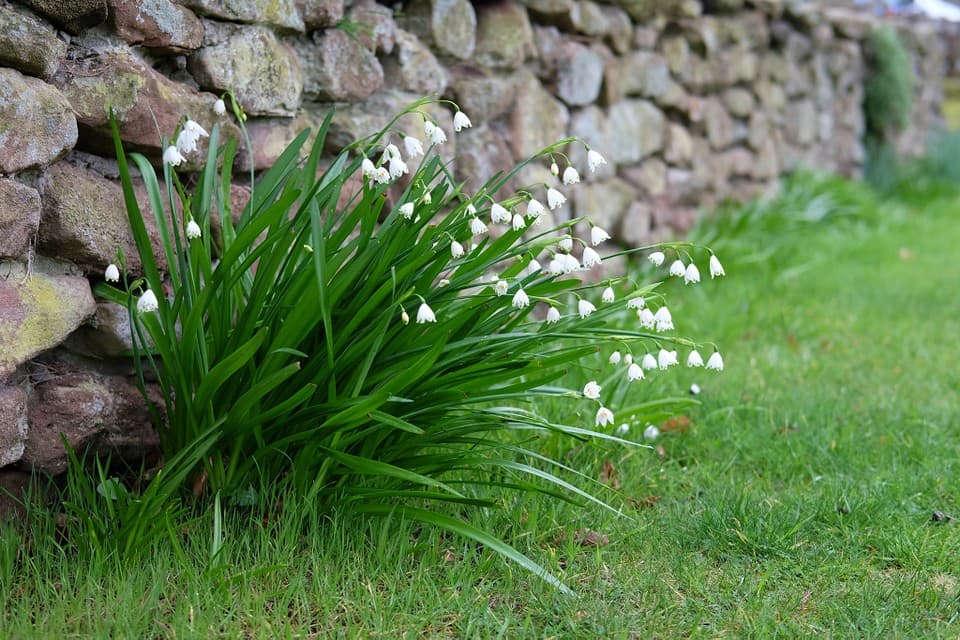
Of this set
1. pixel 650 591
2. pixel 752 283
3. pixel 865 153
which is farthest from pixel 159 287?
pixel 865 153

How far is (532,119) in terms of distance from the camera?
3744 millimetres

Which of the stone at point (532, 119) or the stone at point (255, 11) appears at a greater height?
the stone at point (255, 11)

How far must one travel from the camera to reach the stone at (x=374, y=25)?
109 inches

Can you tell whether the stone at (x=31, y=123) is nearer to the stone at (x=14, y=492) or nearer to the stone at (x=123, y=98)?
the stone at (x=123, y=98)

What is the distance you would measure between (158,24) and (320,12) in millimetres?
562

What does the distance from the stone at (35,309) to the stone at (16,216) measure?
0.06 m

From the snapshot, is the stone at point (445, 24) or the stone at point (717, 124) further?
the stone at point (717, 124)

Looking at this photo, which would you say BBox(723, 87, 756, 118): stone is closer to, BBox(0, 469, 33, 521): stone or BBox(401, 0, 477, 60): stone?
BBox(401, 0, 477, 60): stone

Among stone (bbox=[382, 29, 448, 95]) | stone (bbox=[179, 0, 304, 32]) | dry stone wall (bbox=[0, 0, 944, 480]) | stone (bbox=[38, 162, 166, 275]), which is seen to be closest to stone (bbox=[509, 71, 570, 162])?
dry stone wall (bbox=[0, 0, 944, 480])

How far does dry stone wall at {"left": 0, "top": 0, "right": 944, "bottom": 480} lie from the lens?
192 centimetres

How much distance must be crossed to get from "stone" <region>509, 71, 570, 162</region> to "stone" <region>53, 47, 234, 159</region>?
Answer: 1618mm

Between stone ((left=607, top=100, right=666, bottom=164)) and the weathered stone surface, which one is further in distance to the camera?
stone ((left=607, top=100, right=666, bottom=164))

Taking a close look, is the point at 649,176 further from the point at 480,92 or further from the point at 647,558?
the point at 647,558

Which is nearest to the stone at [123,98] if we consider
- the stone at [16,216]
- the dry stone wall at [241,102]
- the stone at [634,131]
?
the dry stone wall at [241,102]
